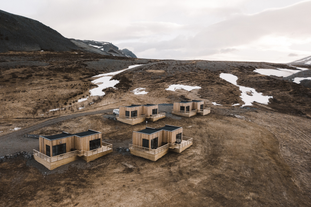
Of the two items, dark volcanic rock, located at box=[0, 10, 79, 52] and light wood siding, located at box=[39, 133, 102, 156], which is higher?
dark volcanic rock, located at box=[0, 10, 79, 52]

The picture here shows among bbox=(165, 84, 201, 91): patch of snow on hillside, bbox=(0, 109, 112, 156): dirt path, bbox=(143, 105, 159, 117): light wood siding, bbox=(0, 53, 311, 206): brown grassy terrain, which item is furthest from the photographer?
bbox=(165, 84, 201, 91): patch of snow on hillside

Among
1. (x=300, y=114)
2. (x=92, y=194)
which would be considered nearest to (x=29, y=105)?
(x=92, y=194)

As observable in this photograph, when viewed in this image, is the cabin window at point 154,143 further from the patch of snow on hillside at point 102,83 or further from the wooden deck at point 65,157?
the patch of snow on hillside at point 102,83

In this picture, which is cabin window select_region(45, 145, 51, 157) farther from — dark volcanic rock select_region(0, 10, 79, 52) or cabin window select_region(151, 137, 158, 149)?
dark volcanic rock select_region(0, 10, 79, 52)

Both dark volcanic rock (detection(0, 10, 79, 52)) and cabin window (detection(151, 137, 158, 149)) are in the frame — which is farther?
dark volcanic rock (detection(0, 10, 79, 52))

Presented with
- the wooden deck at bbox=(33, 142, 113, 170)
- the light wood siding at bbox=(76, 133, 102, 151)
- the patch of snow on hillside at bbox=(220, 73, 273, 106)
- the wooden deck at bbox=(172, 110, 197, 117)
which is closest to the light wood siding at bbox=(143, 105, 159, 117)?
the wooden deck at bbox=(172, 110, 197, 117)

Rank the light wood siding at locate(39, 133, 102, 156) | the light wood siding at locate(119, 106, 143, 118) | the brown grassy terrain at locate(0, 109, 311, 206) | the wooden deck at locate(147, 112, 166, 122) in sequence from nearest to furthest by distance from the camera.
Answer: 1. the brown grassy terrain at locate(0, 109, 311, 206)
2. the light wood siding at locate(39, 133, 102, 156)
3. the light wood siding at locate(119, 106, 143, 118)
4. the wooden deck at locate(147, 112, 166, 122)

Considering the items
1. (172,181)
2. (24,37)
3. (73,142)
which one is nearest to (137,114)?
(73,142)

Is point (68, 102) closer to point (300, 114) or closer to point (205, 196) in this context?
point (205, 196)
